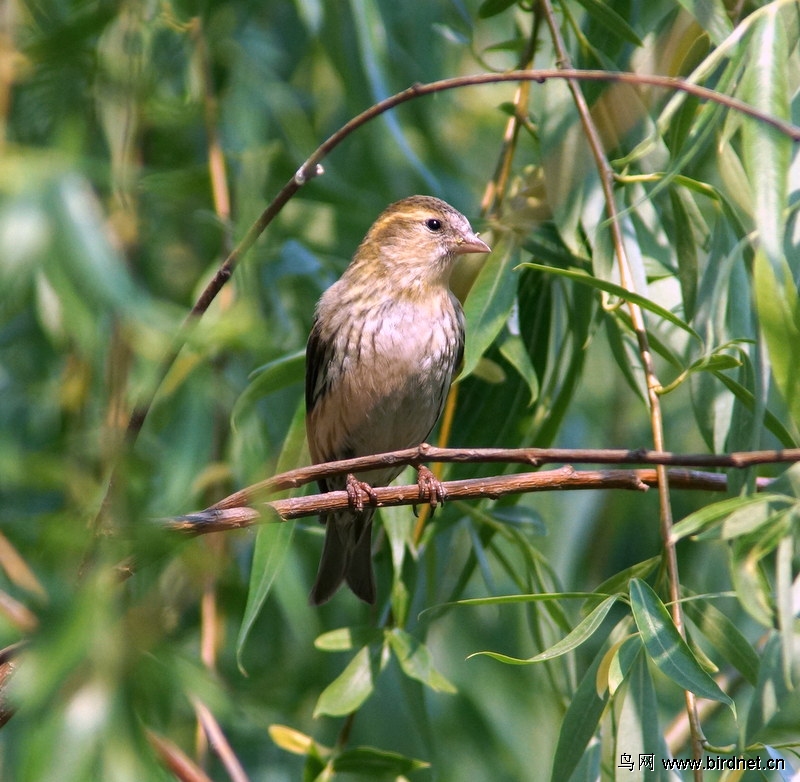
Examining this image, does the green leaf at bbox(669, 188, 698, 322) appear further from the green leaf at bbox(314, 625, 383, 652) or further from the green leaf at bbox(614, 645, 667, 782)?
the green leaf at bbox(314, 625, 383, 652)

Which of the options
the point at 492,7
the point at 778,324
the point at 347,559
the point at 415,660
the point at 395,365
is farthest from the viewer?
the point at 395,365

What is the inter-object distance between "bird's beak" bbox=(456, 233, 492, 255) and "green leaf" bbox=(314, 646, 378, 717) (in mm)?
1538

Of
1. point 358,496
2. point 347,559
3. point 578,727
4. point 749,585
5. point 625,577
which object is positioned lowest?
point 347,559

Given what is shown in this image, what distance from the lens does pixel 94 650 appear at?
167cm

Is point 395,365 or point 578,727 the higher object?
point 395,365

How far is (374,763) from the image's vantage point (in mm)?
2980

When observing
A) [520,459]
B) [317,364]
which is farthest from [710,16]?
[317,364]

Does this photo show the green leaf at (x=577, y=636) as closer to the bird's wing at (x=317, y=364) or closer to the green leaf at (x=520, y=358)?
the green leaf at (x=520, y=358)

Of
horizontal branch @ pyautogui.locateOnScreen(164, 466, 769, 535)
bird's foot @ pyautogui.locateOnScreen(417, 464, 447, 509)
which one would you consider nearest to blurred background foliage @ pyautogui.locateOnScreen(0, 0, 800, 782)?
horizontal branch @ pyautogui.locateOnScreen(164, 466, 769, 535)

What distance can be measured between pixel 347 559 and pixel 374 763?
0.93m

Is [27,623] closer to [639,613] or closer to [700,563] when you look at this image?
[639,613]

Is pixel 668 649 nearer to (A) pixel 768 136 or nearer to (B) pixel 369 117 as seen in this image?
(A) pixel 768 136

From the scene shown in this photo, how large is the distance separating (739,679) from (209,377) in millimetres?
2271

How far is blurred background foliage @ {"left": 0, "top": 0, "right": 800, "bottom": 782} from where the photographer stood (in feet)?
6.27
